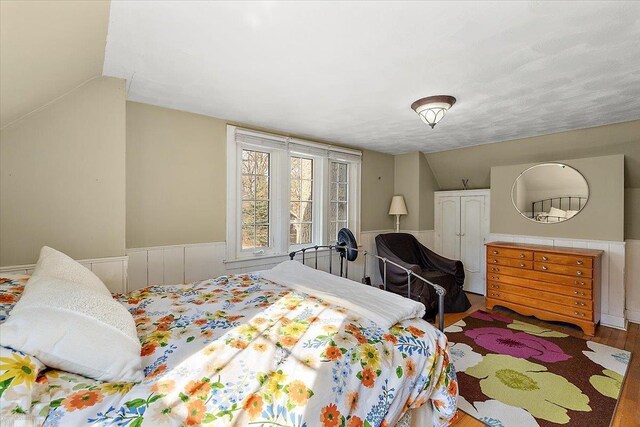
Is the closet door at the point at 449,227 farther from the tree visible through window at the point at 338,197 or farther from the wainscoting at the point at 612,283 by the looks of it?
the tree visible through window at the point at 338,197

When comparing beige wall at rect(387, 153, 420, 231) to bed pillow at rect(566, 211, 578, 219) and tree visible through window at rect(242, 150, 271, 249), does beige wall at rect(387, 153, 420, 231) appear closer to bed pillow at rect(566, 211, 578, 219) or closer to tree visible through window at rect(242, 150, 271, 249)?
bed pillow at rect(566, 211, 578, 219)

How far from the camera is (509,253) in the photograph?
3.58 meters

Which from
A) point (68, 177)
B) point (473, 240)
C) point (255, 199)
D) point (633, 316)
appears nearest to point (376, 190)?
point (473, 240)

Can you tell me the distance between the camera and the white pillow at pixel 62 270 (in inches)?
53.0

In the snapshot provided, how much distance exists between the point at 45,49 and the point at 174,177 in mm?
1440

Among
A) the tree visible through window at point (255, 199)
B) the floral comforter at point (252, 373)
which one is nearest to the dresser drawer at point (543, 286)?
the floral comforter at point (252, 373)

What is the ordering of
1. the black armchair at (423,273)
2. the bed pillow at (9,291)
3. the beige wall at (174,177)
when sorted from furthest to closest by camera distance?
the black armchair at (423,273) → the beige wall at (174,177) → the bed pillow at (9,291)

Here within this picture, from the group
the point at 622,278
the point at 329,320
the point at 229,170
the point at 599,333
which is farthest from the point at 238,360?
the point at 622,278

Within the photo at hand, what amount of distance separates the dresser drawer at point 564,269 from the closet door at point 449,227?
1.46 m

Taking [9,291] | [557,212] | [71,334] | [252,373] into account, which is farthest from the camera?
[557,212]

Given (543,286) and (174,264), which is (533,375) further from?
(174,264)

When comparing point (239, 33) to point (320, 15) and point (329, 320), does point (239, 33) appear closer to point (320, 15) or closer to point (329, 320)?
point (320, 15)

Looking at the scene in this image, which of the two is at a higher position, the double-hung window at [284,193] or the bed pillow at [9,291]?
the double-hung window at [284,193]

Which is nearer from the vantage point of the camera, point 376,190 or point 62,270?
point 62,270
